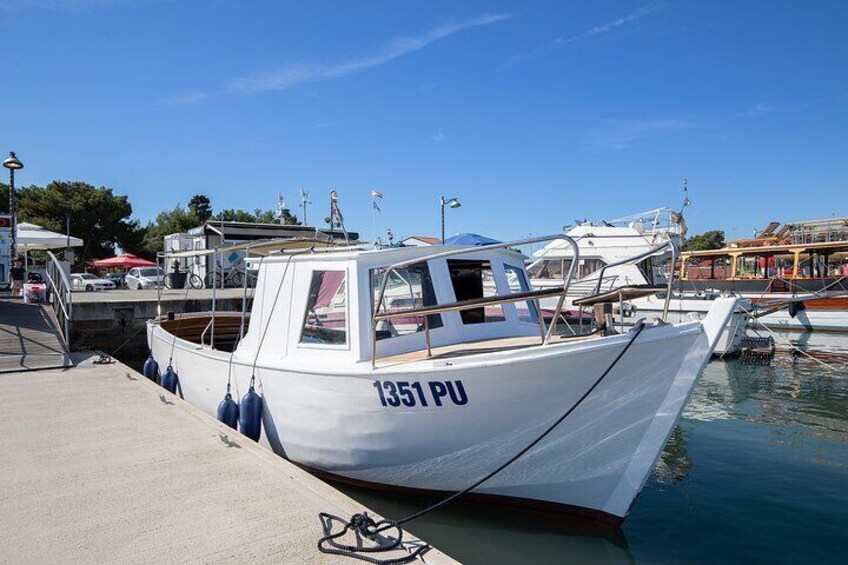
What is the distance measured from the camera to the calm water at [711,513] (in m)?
5.09

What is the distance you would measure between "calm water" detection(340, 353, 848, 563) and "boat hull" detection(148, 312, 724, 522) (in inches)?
12.2

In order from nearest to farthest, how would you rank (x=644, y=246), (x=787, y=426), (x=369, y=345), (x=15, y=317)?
(x=369, y=345) → (x=787, y=426) → (x=15, y=317) → (x=644, y=246)

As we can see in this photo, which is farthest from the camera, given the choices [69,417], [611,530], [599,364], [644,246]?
[644,246]

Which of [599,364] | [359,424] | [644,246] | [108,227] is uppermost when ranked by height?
[108,227]

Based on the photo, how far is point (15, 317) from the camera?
14.5 metres

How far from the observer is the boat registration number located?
4965 mm

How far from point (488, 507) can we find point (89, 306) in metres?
14.7

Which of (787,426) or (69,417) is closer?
(69,417)

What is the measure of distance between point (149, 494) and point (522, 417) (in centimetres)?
323

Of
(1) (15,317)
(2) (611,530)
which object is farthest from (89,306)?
(2) (611,530)

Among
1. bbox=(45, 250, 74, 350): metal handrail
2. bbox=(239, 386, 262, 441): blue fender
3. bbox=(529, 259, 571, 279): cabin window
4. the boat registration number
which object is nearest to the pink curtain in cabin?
bbox=(239, 386, 262, 441): blue fender

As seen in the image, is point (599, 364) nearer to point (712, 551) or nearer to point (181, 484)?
point (712, 551)

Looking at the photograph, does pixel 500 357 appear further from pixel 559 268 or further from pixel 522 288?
pixel 559 268

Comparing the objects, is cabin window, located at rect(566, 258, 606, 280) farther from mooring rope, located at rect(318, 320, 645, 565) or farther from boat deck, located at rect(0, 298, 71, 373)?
mooring rope, located at rect(318, 320, 645, 565)
